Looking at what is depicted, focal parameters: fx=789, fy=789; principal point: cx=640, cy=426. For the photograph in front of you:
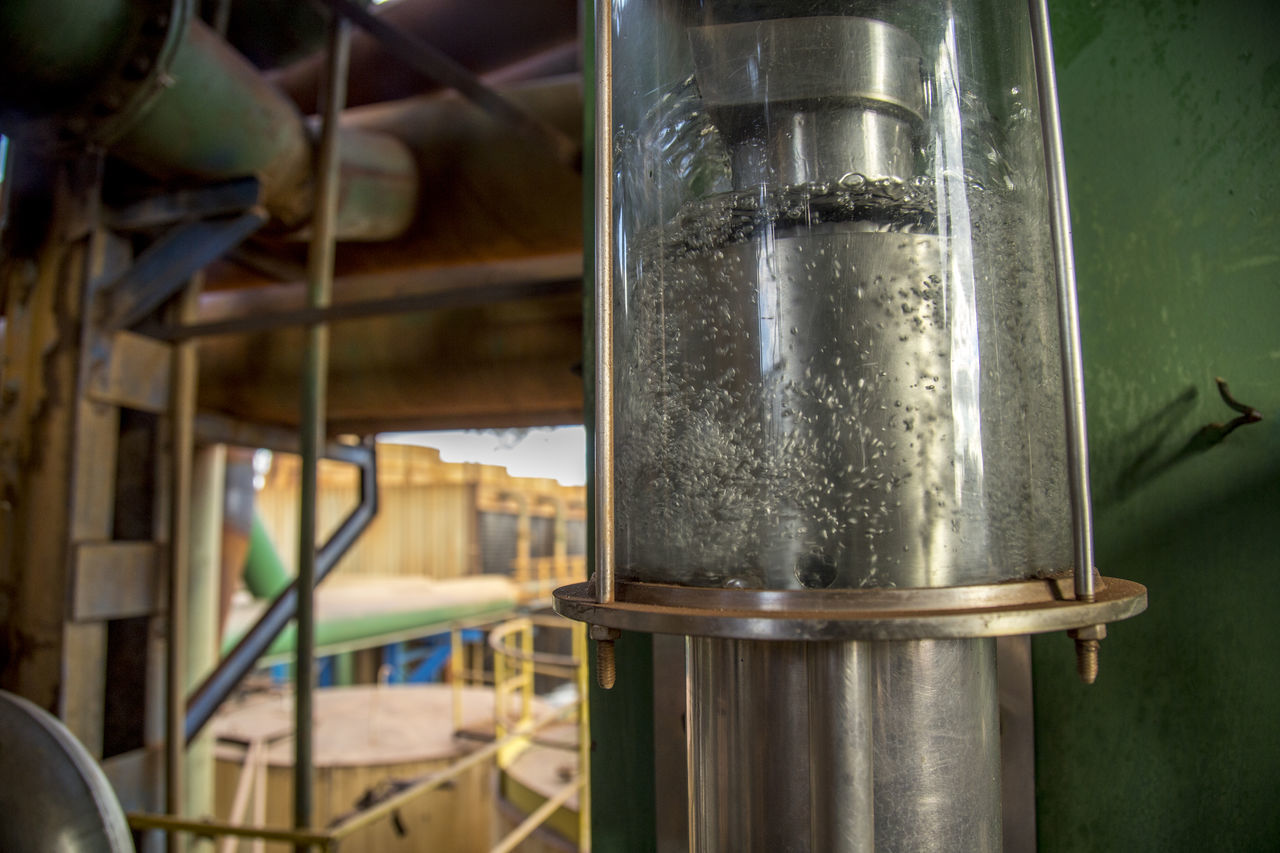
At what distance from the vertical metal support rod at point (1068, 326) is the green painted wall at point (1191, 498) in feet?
1.17

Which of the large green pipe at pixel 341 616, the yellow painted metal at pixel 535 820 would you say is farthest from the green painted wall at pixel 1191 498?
the large green pipe at pixel 341 616

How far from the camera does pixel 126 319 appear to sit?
69.7 inches

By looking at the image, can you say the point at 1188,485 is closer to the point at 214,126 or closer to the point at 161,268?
the point at 214,126

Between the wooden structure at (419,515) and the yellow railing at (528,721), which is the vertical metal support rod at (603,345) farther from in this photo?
the wooden structure at (419,515)

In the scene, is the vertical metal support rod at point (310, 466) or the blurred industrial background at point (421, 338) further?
the vertical metal support rod at point (310, 466)

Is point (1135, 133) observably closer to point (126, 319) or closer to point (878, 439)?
point (878, 439)

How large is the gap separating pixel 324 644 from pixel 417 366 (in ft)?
21.4

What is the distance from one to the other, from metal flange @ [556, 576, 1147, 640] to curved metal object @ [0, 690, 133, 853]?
0.88 meters

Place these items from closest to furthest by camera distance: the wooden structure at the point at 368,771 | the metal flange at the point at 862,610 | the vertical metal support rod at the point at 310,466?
the metal flange at the point at 862,610, the vertical metal support rod at the point at 310,466, the wooden structure at the point at 368,771

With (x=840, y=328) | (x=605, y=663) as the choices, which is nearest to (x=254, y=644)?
(x=605, y=663)

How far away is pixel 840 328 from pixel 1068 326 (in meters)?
0.13

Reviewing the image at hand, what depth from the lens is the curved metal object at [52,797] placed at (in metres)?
0.95

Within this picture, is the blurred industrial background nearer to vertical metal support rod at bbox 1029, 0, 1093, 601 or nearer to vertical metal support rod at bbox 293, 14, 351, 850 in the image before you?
vertical metal support rod at bbox 293, 14, 351, 850

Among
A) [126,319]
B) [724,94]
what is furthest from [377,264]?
[724,94]
